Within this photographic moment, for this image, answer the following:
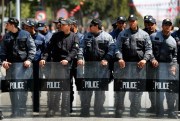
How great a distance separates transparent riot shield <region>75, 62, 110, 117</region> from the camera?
11.3 m

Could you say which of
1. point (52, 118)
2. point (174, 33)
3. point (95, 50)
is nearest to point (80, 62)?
point (95, 50)

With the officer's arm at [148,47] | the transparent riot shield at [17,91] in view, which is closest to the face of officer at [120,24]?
the officer's arm at [148,47]

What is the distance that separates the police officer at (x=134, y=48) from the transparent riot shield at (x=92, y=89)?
1.46 ft

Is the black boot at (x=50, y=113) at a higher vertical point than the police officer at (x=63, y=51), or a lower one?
lower

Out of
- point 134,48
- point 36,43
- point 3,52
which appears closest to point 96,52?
point 134,48

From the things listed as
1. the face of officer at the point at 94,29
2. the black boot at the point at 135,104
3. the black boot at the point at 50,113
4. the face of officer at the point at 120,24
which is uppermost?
the face of officer at the point at 120,24

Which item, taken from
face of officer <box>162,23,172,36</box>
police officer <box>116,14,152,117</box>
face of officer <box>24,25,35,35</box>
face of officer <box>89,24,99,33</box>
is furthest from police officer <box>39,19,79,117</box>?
face of officer <box>162,23,172,36</box>

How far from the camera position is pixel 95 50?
451 inches

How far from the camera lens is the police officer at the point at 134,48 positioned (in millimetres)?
11242

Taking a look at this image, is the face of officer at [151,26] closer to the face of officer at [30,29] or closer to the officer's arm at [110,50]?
the officer's arm at [110,50]

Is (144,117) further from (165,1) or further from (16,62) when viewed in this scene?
(165,1)

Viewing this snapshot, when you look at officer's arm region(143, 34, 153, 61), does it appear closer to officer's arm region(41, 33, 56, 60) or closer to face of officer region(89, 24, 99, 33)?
face of officer region(89, 24, 99, 33)

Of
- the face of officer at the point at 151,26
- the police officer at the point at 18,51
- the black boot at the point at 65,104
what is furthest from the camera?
the face of officer at the point at 151,26

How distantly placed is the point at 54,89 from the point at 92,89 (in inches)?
27.5
